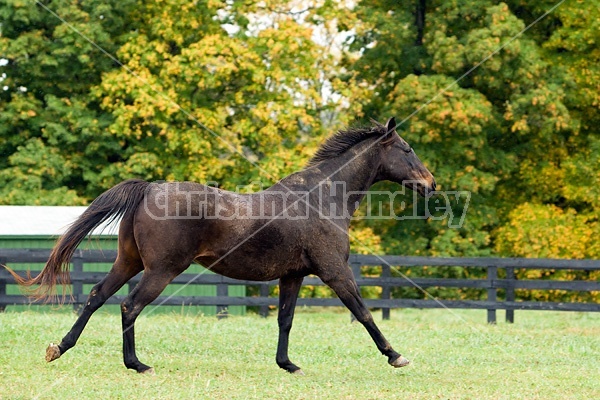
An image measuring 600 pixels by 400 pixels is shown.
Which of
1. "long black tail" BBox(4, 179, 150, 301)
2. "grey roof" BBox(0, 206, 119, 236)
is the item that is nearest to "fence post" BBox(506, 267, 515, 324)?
"grey roof" BBox(0, 206, 119, 236)

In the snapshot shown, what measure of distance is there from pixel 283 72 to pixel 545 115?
6418mm

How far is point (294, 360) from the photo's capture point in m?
8.35

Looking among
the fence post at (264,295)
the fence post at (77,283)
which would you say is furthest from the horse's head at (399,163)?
the fence post at (77,283)

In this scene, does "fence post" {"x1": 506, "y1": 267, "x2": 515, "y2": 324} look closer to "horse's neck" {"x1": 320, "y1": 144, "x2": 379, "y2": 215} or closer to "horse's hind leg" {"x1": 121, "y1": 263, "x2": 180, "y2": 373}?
"horse's neck" {"x1": 320, "y1": 144, "x2": 379, "y2": 215}

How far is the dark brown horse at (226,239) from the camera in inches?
280

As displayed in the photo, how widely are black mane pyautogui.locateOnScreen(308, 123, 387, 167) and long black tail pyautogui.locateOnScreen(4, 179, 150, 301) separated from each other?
1.83 metres

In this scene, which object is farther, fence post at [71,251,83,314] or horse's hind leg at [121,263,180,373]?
fence post at [71,251,83,314]

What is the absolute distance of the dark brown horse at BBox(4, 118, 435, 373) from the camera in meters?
7.11

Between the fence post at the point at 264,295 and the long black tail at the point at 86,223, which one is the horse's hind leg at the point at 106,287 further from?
the fence post at the point at 264,295

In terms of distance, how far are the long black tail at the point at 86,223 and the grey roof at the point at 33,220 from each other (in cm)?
700

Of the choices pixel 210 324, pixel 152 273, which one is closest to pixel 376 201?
pixel 210 324

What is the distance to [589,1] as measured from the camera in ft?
66.7

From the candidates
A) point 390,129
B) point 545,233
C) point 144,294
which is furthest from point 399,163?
point 545,233

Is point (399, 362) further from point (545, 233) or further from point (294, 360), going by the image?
point (545, 233)
